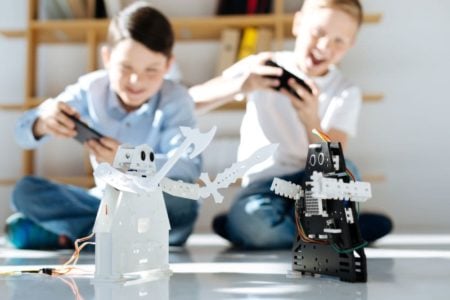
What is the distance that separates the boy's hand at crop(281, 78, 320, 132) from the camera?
139 centimetres

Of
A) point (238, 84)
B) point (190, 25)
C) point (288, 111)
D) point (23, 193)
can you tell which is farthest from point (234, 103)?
point (23, 193)

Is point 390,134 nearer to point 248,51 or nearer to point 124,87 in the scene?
point 248,51

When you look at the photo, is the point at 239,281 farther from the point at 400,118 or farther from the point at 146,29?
the point at 400,118

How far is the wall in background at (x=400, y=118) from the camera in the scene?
7.93 feet

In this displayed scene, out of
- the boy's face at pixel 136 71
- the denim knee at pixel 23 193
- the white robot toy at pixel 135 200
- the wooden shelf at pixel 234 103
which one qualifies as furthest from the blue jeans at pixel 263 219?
the wooden shelf at pixel 234 103

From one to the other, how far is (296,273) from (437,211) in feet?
5.41

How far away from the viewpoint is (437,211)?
2412mm

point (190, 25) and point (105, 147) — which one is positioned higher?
point (190, 25)

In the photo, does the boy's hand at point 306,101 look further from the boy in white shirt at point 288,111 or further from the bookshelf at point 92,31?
the bookshelf at point 92,31

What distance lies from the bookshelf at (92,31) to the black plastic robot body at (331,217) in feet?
4.84

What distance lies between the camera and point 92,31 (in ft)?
7.86

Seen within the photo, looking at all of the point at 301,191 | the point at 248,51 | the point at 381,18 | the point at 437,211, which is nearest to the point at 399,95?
the point at 381,18

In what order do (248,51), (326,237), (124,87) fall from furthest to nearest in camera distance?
1. (248,51)
2. (124,87)
3. (326,237)

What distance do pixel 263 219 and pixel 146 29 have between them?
528 mm
